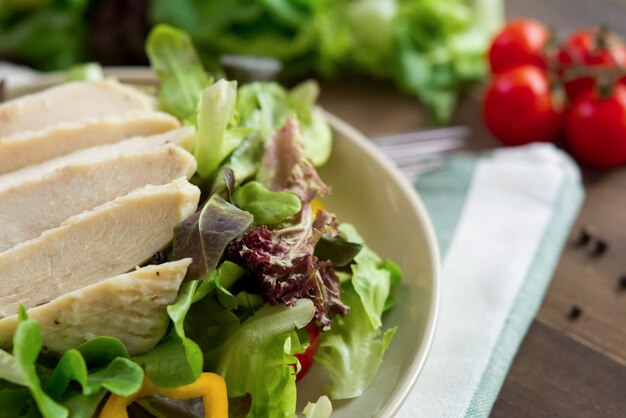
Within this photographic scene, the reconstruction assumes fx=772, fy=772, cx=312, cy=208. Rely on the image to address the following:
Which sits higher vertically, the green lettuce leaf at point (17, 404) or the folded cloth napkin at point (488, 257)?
the green lettuce leaf at point (17, 404)

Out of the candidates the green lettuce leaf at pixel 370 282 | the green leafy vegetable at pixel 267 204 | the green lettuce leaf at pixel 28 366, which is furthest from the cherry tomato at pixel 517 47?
the green lettuce leaf at pixel 28 366

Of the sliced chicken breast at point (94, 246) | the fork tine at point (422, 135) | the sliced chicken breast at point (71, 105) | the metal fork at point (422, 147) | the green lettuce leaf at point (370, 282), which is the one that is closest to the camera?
the sliced chicken breast at point (94, 246)

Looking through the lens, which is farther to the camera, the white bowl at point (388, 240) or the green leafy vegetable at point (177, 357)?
the white bowl at point (388, 240)

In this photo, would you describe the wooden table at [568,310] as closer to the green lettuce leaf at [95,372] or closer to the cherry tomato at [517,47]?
the cherry tomato at [517,47]

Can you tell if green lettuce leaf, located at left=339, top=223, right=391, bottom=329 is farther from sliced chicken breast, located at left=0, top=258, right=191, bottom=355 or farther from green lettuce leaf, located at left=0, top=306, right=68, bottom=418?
green lettuce leaf, located at left=0, top=306, right=68, bottom=418

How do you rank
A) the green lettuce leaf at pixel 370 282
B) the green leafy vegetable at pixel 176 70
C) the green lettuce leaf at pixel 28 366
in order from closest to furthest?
the green lettuce leaf at pixel 28 366, the green lettuce leaf at pixel 370 282, the green leafy vegetable at pixel 176 70

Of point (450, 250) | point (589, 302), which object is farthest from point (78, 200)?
point (589, 302)

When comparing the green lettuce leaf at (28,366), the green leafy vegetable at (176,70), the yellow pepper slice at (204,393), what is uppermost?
the green leafy vegetable at (176,70)
